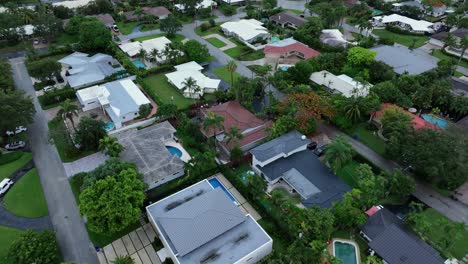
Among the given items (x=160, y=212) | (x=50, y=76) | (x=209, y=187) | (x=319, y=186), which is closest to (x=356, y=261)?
(x=319, y=186)

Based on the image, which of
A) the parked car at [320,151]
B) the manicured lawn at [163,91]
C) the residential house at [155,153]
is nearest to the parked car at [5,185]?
the residential house at [155,153]

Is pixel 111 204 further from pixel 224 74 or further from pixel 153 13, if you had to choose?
pixel 153 13

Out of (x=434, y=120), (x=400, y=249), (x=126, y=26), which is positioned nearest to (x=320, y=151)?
(x=400, y=249)

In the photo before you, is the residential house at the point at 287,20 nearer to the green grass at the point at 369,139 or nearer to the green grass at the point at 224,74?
the green grass at the point at 224,74

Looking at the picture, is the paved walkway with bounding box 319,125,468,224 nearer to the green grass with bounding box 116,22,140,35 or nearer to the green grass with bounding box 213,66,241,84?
the green grass with bounding box 213,66,241,84

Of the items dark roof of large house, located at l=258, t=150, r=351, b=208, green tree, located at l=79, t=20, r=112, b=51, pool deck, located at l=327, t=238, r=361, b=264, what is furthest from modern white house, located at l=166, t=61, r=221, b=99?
pool deck, located at l=327, t=238, r=361, b=264
